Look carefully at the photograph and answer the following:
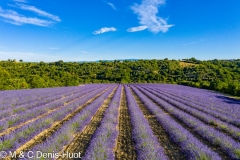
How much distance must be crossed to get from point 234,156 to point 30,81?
3457 cm

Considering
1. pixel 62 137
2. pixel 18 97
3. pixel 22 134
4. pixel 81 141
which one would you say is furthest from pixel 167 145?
pixel 18 97

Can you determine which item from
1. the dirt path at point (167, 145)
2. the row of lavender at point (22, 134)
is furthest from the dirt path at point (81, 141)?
the dirt path at point (167, 145)

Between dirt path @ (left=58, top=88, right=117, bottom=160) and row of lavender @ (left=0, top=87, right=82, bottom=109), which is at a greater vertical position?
dirt path @ (left=58, top=88, right=117, bottom=160)

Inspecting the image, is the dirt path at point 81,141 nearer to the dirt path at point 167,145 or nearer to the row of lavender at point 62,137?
the row of lavender at point 62,137

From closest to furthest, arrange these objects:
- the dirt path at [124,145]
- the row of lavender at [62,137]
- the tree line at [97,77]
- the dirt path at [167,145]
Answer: the row of lavender at [62,137], the dirt path at [124,145], the dirt path at [167,145], the tree line at [97,77]

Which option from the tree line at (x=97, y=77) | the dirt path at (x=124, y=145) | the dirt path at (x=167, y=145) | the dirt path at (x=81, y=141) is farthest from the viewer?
the tree line at (x=97, y=77)

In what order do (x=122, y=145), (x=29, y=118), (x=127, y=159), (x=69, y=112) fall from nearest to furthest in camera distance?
(x=127, y=159)
(x=122, y=145)
(x=29, y=118)
(x=69, y=112)

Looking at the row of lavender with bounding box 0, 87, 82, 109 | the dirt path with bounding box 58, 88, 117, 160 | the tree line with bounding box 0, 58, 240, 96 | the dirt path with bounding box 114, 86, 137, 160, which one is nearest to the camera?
the dirt path with bounding box 114, 86, 137, 160

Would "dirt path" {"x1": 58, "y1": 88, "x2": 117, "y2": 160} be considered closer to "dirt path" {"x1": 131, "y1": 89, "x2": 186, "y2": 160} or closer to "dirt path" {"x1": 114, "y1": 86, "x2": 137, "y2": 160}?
Result: "dirt path" {"x1": 114, "y1": 86, "x2": 137, "y2": 160}

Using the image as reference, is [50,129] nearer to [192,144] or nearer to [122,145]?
[122,145]

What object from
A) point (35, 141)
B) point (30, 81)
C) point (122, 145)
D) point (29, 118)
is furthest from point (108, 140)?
point (30, 81)

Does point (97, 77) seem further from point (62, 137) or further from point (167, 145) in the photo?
point (167, 145)

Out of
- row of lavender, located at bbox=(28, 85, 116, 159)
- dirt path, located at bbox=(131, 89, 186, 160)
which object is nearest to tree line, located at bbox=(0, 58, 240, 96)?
row of lavender, located at bbox=(28, 85, 116, 159)

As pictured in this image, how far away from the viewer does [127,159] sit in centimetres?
519
